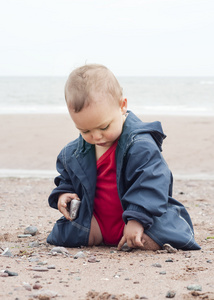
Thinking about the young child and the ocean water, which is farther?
the ocean water

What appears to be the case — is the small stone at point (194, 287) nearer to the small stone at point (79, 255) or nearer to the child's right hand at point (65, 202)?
the small stone at point (79, 255)

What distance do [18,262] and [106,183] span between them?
81cm

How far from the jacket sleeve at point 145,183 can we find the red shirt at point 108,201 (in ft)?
0.43

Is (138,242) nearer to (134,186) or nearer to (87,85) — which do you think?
(134,186)

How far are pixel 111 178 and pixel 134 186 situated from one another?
272 mm

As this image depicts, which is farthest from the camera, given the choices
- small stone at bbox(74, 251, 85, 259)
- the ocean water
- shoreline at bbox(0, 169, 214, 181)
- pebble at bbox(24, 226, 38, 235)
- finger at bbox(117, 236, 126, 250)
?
the ocean water

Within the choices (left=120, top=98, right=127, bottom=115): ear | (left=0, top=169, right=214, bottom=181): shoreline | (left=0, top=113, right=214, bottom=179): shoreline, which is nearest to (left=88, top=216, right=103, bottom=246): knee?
(left=120, top=98, right=127, bottom=115): ear

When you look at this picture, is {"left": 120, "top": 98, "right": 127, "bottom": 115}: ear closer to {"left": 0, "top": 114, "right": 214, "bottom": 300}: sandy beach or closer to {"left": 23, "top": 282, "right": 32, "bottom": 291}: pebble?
{"left": 0, "top": 114, "right": 214, "bottom": 300}: sandy beach

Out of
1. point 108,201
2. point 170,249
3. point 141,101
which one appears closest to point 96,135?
point 108,201

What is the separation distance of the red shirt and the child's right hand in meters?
0.19

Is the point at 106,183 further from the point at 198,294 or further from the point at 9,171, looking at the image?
the point at 9,171

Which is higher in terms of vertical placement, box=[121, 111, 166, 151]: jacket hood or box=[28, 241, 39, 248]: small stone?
box=[121, 111, 166, 151]: jacket hood

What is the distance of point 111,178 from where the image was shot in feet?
10.8

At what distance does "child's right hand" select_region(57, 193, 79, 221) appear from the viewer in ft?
11.2
